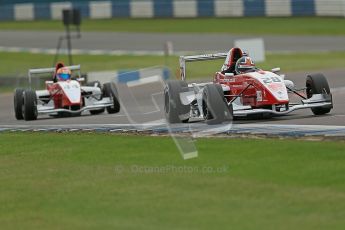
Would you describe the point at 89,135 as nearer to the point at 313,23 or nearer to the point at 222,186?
the point at 222,186

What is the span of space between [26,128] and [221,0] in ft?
98.7

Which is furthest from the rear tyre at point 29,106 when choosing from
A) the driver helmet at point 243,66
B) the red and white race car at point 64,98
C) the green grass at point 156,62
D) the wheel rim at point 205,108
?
the green grass at point 156,62

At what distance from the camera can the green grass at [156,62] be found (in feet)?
104

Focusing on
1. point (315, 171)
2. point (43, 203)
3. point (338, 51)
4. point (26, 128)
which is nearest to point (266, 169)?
point (315, 171)

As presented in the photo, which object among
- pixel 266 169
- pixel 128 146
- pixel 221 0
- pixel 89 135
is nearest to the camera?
pixel 266 169

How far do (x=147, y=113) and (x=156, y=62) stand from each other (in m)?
15.5

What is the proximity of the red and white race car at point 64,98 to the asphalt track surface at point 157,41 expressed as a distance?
636 inches

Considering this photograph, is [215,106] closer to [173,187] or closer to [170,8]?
[173,187]

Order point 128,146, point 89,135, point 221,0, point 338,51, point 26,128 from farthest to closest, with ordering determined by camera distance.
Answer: point 221,0
point 338,51
point 26,128
point 89,135
point 128,146

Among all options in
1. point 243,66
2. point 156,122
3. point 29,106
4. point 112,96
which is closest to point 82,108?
point 112,96

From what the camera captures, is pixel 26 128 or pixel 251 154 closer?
pixel 251 154

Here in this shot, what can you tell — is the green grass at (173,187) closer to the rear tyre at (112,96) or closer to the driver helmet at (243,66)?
the driver helmet at (243,66)

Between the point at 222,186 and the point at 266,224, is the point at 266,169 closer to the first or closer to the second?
the point at 222,186

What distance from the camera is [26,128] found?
17.8 metres
